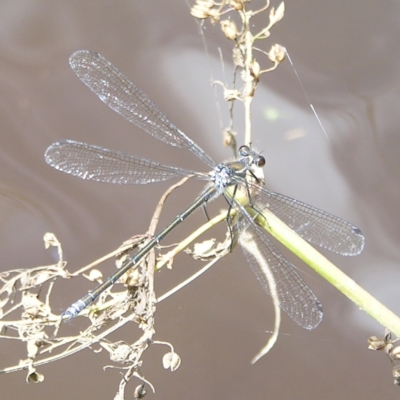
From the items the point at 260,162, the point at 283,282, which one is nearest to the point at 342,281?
the point at 283,282

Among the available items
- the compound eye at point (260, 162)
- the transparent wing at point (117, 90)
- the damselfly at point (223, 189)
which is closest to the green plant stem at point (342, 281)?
the damselfly at point (223, 189)

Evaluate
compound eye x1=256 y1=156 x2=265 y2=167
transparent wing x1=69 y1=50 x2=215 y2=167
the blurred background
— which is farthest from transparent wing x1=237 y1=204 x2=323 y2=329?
the blurred background

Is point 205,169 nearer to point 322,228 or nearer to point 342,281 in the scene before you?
point 322,228

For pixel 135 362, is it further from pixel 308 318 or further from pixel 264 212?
pixel 308 318

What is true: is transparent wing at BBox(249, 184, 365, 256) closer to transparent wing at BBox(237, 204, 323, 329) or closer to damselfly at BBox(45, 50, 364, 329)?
damselfly at BBox(45, 50, 364, 329)

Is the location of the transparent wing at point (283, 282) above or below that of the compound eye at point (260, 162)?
below

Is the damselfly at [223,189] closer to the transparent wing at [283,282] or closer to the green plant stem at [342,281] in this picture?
the transparent wing at [283,282]
